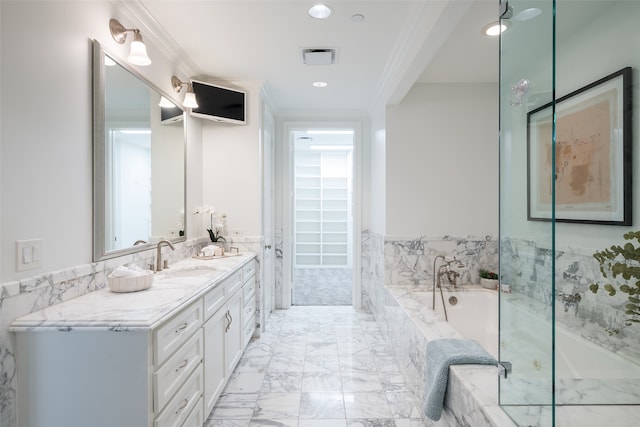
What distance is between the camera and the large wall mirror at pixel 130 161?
1.70 m

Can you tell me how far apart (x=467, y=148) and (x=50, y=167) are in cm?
315

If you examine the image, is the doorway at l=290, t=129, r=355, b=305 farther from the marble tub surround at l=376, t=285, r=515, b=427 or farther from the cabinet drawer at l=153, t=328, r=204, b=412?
the cabinet drawer at l=153, t=328, r=204, b=412

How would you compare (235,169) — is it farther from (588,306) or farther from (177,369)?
(588,306)

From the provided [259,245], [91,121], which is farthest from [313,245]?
[91,121]

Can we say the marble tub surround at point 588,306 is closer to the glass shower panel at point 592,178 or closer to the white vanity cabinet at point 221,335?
the glass shower panel at point 592,178

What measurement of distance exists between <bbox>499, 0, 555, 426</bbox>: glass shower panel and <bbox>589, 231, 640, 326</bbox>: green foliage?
1.13ft

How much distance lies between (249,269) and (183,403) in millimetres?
1472

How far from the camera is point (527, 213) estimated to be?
1.17m

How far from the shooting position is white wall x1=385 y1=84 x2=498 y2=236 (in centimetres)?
317

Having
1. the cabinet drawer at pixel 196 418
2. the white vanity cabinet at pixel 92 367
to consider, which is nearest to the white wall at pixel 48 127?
A: the white vanity cabinet at pixel 92 367

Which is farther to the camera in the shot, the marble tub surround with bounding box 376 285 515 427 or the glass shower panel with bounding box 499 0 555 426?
the marble tub surround with bounding box 376 285 515 427

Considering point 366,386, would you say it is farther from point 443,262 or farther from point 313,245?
point 313,245

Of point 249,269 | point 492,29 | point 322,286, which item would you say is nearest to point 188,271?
point 249,269

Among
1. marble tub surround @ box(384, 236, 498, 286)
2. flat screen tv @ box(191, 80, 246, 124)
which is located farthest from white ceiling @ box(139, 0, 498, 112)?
marble tub surround @ box(384, 236, 498, 286)
